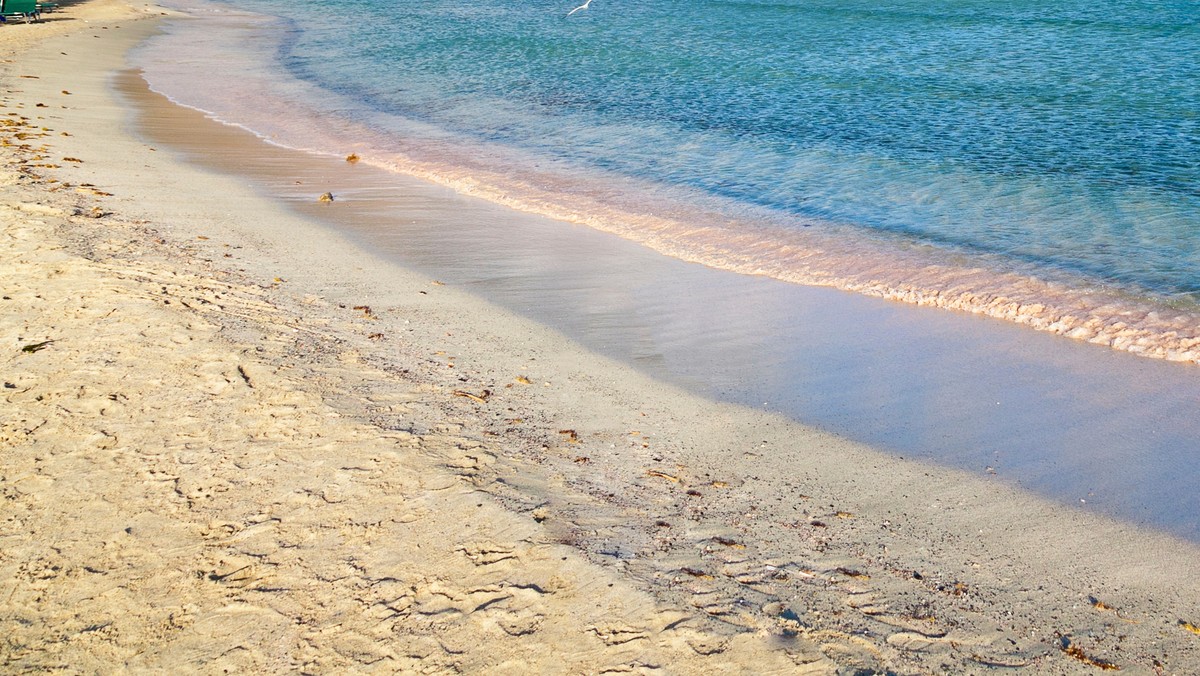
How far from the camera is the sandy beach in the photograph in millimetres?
2867

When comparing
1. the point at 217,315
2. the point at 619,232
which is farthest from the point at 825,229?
the point at 217,315

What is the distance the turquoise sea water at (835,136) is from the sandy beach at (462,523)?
287cm

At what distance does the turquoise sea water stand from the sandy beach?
9.42ft

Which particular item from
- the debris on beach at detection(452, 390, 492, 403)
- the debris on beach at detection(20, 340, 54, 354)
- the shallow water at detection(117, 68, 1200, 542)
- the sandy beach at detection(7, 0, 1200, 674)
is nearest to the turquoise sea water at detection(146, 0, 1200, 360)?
the shallow water at detection(117, 68, 1200, 542)

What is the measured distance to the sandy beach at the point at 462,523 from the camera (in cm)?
287

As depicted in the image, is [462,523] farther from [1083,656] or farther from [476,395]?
[1083,656]

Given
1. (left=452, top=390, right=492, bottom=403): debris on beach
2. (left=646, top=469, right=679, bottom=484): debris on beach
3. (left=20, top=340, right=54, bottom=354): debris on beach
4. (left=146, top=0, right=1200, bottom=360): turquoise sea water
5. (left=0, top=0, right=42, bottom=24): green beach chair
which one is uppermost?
(left=0, top=0, right=42, bottom=24): green beach chair

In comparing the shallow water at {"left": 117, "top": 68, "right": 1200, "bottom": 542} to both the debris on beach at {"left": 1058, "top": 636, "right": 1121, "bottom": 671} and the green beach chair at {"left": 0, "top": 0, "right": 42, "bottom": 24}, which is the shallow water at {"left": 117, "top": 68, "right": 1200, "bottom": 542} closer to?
the debris on beach at {"left": 1058, "top": 636, "right": 1121, "bottom": 671}

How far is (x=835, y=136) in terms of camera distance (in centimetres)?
1280

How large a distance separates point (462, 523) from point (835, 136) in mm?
10693

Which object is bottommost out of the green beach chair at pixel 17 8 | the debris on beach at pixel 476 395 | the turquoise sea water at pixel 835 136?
the debris on beach at pixel 476 395

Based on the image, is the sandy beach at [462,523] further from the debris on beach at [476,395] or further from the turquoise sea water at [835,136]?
the turquoise sea water at [835,136]

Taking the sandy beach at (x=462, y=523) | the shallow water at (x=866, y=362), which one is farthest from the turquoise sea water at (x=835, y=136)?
the sandy beach at (x=462, y=523)

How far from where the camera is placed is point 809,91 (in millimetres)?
16406
